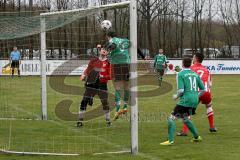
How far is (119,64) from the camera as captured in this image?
1240 centimetres

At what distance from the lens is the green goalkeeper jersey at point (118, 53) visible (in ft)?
37.5

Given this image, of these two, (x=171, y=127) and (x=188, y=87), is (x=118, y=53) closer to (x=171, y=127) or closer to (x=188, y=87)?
(x=188, y=87)

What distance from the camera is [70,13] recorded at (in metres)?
11.6

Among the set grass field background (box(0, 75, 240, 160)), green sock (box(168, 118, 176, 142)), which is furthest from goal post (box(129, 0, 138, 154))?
green sock (box(168, 118, 176, 142))

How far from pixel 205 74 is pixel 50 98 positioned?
10.2 m

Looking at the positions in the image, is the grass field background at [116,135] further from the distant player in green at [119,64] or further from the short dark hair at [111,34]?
the short dark hair at [111,34]

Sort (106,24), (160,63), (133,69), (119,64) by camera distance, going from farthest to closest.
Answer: (160,63) < (119,64) < (106,24) < (133,69)

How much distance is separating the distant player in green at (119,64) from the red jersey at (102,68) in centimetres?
18

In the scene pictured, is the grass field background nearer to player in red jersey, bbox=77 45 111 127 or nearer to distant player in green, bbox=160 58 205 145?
distant player in green, bbox=160 58 205 145

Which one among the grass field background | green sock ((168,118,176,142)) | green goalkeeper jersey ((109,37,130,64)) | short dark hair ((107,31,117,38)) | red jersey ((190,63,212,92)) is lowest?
the grass field background

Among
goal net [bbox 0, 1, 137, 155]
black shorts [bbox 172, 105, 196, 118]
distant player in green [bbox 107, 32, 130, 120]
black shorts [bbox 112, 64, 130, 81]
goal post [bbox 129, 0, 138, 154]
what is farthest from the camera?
black shorts [bbox 112, 64, 130, 81]

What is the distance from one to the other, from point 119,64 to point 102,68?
2.31 feet

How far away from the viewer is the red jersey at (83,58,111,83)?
12778mm

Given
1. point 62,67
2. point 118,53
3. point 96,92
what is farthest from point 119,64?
point 62,67
